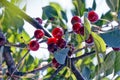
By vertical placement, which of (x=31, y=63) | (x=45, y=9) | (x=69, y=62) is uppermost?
(x=45, y=9)

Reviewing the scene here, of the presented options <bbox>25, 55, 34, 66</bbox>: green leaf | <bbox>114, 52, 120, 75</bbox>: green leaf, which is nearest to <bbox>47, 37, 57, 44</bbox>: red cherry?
<bbox>114, 52, 120, 75</bbox>: green leaf

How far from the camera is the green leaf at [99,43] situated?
2.47 ft

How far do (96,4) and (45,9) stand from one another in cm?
21

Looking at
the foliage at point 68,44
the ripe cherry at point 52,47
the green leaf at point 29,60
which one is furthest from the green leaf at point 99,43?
the green leaf at point 29,60

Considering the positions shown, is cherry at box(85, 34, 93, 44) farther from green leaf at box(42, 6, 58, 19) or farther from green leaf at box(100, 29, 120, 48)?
green leaf at box(42, 6, 58, 19)

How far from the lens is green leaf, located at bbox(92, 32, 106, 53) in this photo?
2.47ft

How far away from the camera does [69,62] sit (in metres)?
0.83

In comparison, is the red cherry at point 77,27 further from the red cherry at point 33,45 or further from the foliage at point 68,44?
the red cherry at point 33,45

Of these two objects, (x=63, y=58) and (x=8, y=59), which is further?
(x=8, y=59)

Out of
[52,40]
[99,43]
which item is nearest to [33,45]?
[52,40]

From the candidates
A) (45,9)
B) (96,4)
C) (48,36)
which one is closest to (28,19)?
(48,36)

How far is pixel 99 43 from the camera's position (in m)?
0.78

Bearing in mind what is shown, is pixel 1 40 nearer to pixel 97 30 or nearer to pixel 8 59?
pixel 8 59

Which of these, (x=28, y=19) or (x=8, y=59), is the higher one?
(x=28, y=19)
